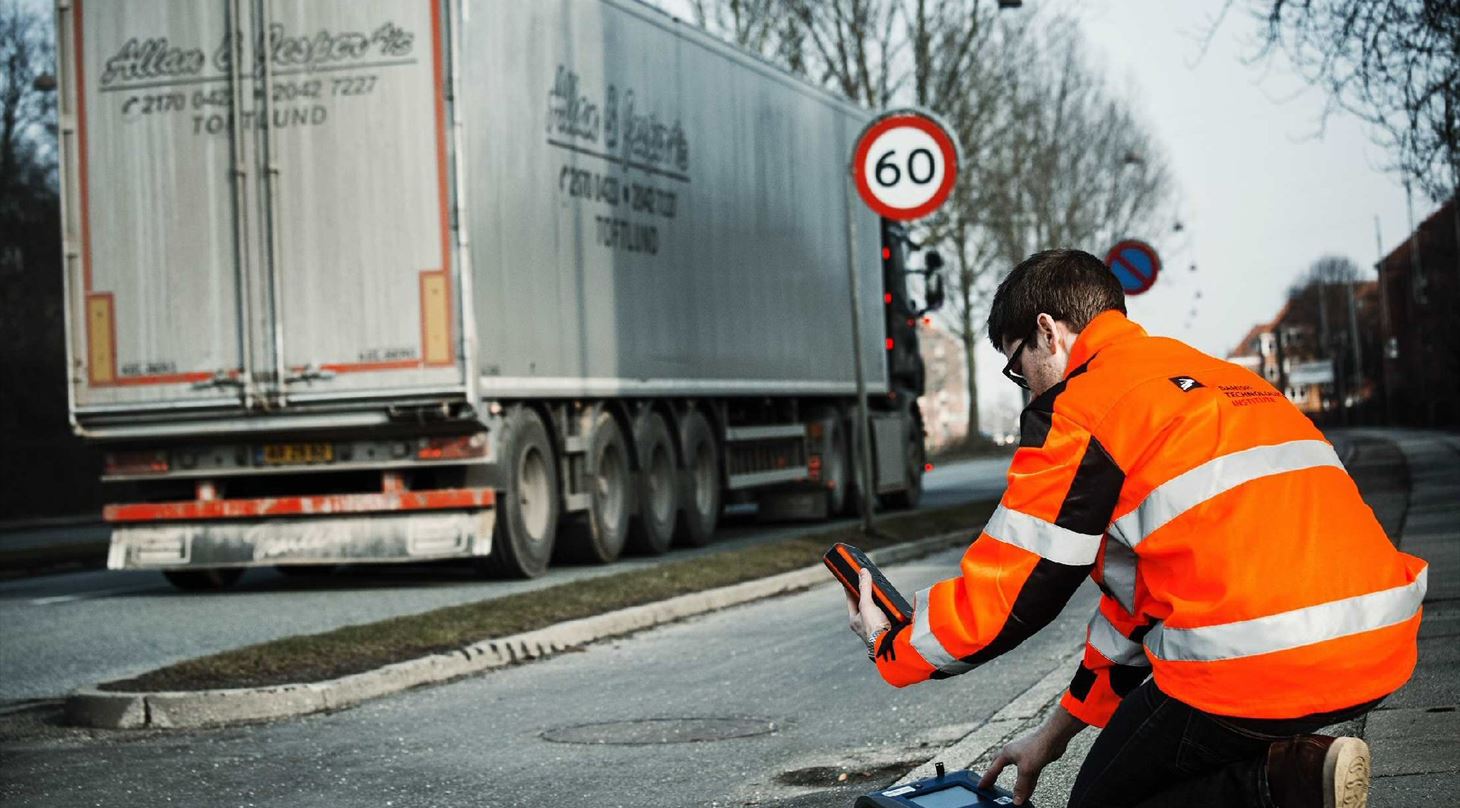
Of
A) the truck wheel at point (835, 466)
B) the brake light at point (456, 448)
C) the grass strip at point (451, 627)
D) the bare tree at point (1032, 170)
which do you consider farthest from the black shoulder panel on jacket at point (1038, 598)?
the bare tree at point (1032, 170)

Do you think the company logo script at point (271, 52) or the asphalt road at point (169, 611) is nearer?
the asphalt road at point (169, 611)

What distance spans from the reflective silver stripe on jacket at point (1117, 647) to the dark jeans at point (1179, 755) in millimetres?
138

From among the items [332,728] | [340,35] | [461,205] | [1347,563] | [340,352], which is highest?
[340,35]

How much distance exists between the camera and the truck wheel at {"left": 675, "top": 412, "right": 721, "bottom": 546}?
60.6 ft

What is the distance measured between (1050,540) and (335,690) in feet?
20.9

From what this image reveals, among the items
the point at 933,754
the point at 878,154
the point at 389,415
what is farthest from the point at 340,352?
the point at 933,754

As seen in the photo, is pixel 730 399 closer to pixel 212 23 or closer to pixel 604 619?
pixel 212 23

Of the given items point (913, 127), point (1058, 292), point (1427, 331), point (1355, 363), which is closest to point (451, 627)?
point (913, 127)

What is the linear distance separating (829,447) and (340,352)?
31.5ft

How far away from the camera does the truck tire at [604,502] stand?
53.4ft

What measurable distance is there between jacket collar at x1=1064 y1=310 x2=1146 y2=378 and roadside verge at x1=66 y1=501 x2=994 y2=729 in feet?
20.2

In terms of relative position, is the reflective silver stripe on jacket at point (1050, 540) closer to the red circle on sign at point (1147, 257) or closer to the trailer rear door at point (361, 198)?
the trailer rear door at point (361, 198)

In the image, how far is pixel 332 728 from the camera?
824 centimetres

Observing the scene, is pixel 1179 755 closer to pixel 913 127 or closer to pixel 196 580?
pixel 913 127
